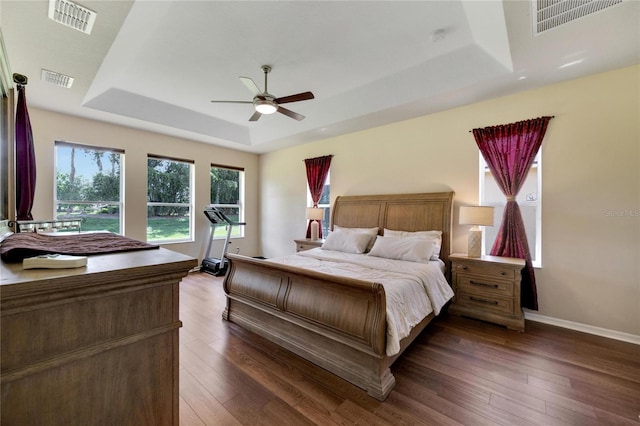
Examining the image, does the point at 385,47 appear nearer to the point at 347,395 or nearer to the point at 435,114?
the point at 435,114

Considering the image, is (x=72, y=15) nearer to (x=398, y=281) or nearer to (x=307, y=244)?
(x=398, y=281)

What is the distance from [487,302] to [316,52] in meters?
3.50

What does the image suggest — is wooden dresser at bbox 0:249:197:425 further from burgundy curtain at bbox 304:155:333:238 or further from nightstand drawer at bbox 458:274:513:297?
burgundy curtain at bbox 304:155:333:238

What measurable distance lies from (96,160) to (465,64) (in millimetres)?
5642

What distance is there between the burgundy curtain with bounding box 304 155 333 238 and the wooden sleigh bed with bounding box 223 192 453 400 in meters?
2.45

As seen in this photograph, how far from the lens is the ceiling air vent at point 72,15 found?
2.02 meters

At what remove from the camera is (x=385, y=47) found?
9.27ft

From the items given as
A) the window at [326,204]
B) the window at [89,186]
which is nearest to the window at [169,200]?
the window at [89,186]

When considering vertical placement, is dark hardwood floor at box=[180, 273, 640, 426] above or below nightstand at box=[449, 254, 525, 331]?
below

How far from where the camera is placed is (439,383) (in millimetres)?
2059

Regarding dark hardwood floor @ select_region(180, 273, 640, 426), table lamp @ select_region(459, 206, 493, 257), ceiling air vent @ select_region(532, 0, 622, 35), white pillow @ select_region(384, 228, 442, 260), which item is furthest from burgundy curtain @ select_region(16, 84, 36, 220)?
table lamp @ select_region(459, 206, 493, 257)

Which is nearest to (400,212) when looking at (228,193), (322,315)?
(322,315)

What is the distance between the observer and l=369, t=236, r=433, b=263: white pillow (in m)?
3.29

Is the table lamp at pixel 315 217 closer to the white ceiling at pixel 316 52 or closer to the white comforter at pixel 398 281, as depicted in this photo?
the white comforter at pixel 398 281
